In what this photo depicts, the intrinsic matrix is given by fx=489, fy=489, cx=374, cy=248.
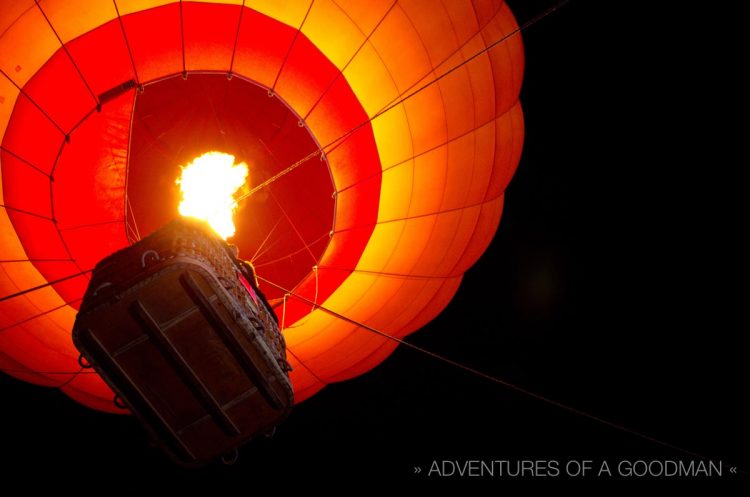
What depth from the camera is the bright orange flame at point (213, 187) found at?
2320 millimetres

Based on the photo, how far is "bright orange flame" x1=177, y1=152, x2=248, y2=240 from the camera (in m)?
2.32

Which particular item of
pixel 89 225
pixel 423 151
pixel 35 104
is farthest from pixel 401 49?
pixel 89 225

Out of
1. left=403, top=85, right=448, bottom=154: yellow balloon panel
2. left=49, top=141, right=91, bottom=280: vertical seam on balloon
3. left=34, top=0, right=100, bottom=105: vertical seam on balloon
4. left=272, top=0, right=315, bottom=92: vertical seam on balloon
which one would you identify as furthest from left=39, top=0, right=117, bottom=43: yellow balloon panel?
left=403, top=85, right=448, bottom=154: yellow balloon panel

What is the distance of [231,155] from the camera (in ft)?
8.01

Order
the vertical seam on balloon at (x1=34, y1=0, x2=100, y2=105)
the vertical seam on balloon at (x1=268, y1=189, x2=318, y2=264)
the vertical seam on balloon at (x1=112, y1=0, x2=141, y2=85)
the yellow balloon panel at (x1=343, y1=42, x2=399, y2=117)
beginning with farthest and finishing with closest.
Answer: the vertical seam on balloon at (x1=268, y1=189, x2=318, y2=264) → the yellow balloon panel at (x1=343, y1=42, x2=399, y2=117) → the vertical seam on balloon at (x1=112, y1=0, x2=141, y2=85) → the vertical seam on balloon at (x1=34, y1=0, x2=100, y2=105)

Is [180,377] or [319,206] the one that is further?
[319,206]

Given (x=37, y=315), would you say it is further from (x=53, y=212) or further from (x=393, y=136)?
(x=393, y=136)

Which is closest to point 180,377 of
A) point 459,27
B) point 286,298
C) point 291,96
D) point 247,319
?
point 247,319

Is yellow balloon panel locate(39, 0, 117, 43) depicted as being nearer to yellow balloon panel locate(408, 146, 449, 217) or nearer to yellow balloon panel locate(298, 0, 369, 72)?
yellow balloon panel locate(298, 0, 369, 72)

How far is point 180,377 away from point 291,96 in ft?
4.63

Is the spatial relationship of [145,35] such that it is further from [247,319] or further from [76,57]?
[247,319]

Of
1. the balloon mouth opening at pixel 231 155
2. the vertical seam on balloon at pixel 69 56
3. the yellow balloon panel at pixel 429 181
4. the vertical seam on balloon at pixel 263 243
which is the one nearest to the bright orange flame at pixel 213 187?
the balloon mouth opening at pixel 231 155

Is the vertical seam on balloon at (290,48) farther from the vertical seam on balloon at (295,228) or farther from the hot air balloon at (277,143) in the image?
the vertical seam on balloon at (295,228)

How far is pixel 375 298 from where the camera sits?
260 cm
